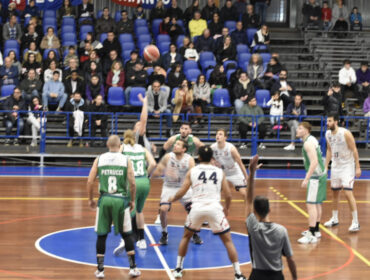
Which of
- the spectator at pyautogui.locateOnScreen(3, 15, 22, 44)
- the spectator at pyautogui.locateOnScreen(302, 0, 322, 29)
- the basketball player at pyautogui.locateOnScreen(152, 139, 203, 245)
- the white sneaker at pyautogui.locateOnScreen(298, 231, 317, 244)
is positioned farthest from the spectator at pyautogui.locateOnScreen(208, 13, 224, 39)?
the basketball player at pyautogui.locateOnScreen(152, 139, 203, 245)

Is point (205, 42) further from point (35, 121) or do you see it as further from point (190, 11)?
point (35, 121)

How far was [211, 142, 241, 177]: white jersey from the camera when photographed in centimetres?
1250

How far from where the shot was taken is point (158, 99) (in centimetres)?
2073

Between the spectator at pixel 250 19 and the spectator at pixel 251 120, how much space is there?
5.12 m

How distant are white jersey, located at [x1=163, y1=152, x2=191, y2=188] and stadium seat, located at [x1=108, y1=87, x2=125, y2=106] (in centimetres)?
1019

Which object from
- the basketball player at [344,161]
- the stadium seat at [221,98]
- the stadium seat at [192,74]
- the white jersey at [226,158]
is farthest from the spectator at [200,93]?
the basketball player at [344,161]

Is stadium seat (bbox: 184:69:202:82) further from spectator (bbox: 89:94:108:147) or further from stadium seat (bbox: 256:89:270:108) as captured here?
spectator (bbox: 89:94:108:147)

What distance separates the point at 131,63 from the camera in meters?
21.9

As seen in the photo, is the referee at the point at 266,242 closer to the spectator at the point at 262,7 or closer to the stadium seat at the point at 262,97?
the stadium seat at the point at 262,97

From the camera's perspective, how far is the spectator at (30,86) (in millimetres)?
20766

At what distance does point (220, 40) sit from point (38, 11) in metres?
6.46

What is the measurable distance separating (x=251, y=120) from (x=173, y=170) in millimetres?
9507

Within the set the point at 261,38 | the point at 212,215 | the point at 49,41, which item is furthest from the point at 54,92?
the point at 212,215

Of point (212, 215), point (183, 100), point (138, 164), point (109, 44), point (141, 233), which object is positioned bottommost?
point (141, 233)
